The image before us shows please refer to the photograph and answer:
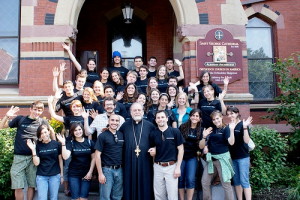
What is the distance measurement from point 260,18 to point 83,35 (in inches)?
243

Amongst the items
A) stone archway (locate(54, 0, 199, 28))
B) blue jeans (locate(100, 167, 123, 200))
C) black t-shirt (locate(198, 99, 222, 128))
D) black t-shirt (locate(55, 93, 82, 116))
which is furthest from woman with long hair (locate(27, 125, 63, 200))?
stone archway (locate(54, 0, 199, 28))

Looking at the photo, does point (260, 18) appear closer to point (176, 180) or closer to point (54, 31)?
point (54, 31)

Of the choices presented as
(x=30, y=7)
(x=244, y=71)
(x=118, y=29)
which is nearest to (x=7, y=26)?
(x=30, y=7)

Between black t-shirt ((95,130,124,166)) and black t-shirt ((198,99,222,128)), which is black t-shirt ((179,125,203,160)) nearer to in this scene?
black t-shirt ((198,99,222,128))

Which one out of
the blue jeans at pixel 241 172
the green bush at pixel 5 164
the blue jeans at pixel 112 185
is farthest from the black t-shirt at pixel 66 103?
the blue jeans at pixel 241 172

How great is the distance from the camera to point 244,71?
28.6 ft

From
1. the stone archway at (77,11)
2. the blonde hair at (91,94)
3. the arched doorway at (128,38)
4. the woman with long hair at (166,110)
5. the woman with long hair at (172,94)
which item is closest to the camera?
the woman with long hair at (166,110)

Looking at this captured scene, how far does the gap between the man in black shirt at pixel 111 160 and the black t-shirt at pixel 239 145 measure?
2001mm

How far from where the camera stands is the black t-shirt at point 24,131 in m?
5.55

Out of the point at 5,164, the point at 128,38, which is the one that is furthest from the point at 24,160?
the point at 128,38

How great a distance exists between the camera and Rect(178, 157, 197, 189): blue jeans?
5566 mm

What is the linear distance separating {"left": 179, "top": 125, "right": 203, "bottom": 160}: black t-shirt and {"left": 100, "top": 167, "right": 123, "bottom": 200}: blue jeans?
120 cm

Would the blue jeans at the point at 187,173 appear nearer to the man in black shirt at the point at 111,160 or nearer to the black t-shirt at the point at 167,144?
the black t-shirt at the point at 167,144

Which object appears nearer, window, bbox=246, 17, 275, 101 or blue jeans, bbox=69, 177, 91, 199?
blue jeans, bbox=69, 177, 91, 199
